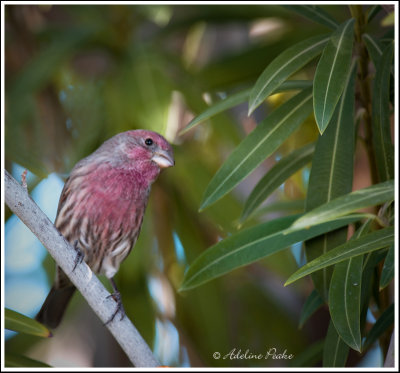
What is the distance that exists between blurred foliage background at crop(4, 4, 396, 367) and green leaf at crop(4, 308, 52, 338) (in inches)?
40.2

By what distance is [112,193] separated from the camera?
2.28 metres

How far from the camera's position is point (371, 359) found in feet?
8.40

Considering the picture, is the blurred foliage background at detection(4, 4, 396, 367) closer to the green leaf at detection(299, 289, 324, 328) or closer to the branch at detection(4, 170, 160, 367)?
the green leaf at detection(299, 289, 324, 328)

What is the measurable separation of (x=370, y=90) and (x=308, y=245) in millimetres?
541

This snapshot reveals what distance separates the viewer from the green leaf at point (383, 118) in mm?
1860

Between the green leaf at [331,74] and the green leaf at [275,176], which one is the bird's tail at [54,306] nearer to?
the green leaf at [275,176]

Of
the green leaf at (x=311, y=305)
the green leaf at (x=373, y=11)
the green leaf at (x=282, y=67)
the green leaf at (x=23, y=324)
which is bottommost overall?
the green leaf at (x=311, y=305)

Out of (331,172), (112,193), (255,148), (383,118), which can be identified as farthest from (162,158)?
(383,118)

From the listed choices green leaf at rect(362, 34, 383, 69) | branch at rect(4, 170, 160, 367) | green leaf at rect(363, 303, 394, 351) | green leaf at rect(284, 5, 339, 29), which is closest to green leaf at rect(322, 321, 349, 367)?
green leaf at rect(363, 303, 394, 351)

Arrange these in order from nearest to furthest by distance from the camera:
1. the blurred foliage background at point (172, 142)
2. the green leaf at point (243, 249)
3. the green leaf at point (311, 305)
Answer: the green leaf at point (243, 249), the green leaf at point (311, 305), the blurred foliage background at point (172, 142)

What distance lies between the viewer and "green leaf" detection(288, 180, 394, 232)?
1.45 metres

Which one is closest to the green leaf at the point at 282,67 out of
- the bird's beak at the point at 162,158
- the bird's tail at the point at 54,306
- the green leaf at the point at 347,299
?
the green leaf at the point at 347,299

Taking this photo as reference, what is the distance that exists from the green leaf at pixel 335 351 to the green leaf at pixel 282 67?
0.70 meters

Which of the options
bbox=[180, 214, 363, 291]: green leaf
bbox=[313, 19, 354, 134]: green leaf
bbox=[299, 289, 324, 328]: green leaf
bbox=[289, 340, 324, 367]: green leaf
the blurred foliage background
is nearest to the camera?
bbox=[313, 19, 354, 134]: green leaf
